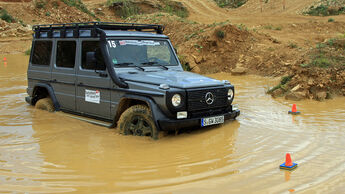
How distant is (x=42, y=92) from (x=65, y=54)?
5.23ft

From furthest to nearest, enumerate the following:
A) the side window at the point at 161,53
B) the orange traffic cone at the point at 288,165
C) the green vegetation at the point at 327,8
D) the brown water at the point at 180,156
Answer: the green vegetation at the point at 327,8, the side window at the point at 161,53, the orange traffic cone at the point at 288,165, the brown water at the point at 180,156

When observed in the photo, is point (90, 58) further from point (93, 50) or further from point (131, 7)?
point (131, 7)

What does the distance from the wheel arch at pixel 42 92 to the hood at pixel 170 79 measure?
89.8 inches

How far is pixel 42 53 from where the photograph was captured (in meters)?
8.91

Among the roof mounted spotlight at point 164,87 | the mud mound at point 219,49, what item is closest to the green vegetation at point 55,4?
the mud mound at point 219,49

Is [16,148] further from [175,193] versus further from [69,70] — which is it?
[175,193]

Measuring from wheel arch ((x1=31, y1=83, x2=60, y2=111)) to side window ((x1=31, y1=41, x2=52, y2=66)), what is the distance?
0.49 meters

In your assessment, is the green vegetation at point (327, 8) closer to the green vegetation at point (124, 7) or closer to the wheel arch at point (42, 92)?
the green vegetation at point (124, 7)

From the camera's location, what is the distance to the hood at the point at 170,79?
648cm

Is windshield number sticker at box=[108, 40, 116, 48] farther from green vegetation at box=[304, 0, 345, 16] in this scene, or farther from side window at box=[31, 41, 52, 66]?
green vegetation at box=[304, 0, 345, 16]

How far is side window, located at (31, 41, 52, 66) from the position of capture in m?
8.70

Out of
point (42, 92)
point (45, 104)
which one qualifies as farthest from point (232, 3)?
point (45, 104)

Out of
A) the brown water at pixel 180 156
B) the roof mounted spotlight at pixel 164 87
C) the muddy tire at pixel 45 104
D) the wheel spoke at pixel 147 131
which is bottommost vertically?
the brown water at pixel 180 156

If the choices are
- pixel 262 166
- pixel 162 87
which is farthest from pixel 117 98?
pixel 262 166
